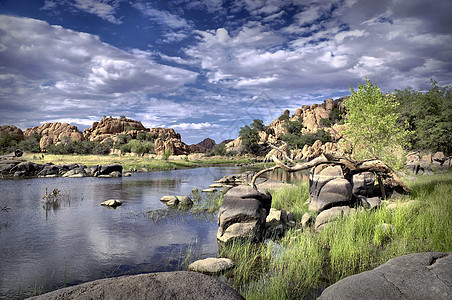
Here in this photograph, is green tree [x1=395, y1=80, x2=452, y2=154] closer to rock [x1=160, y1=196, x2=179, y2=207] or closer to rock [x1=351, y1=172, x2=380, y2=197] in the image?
rock [x1=351, y1=172, x2=380, y2=197]

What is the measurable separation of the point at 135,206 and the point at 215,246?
31.4ft

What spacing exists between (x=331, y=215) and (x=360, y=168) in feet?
13.6

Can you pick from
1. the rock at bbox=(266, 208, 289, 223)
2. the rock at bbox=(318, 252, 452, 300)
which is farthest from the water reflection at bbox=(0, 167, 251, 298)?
the rock at bbox=(318, 252, 452, 300)

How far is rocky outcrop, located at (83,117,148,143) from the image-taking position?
481 feet

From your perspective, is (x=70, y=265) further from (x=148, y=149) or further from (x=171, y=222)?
(x=148, y=149)

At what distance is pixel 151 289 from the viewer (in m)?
2.93

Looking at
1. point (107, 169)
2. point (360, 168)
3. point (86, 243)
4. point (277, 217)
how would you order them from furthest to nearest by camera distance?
point (107, 169), point (360, 168), point (277, 217), point (86, 243)

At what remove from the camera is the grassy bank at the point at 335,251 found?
675 centimetres

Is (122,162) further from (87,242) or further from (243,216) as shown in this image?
(243,216)

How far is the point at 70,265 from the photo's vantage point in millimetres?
8594

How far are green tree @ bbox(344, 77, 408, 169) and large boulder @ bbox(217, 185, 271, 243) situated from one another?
31.0 ft

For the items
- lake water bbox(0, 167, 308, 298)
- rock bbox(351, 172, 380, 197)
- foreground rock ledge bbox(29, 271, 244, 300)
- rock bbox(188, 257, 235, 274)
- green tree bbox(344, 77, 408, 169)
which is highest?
green tree bbox(344, 77, 408, 169)

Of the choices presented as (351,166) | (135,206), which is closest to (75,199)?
(135,206)

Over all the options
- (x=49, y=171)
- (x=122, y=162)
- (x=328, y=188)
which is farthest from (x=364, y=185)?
(x=122, y=162)
